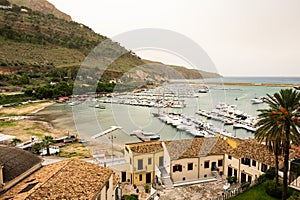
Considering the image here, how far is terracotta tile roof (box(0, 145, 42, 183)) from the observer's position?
11955 millimetres

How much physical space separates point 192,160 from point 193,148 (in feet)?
4.42

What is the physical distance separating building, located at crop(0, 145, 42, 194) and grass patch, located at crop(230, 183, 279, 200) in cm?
1195

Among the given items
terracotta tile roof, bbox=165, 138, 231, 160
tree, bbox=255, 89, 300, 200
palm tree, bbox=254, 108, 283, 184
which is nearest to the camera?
tree, bbox=255, 89, 300, 200

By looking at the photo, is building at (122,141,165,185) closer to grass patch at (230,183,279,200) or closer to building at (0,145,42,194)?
grass patch at (230,183,279,200)

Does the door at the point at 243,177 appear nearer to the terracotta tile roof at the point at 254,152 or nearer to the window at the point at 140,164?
the terracotta tile roof at the point at 254,152

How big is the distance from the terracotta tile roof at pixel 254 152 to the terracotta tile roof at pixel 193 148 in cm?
101

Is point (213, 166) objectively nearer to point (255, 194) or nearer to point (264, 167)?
point (264, 167)

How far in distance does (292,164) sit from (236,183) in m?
4.35

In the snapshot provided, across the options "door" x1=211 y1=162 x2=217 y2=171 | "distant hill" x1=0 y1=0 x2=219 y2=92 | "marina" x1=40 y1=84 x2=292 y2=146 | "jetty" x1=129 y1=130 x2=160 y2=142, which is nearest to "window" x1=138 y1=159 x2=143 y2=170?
"door" x1=211 y1=162 x2=217 y2=171

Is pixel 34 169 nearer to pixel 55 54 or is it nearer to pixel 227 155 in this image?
pixel 227 155

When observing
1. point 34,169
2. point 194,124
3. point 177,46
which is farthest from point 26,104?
point 177,46

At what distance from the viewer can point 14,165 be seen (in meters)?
12.6

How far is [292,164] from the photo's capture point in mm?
16406

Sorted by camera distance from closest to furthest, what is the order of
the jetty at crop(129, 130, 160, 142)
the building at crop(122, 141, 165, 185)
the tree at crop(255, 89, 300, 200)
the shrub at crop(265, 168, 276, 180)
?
the tree at crop(255, 89, 300, 200)
the shrub at crop(265, 168, 276, 180)
the building at crop(122, 141, 165, 185)
the jetty at crop(129, 130, 160, 142)
